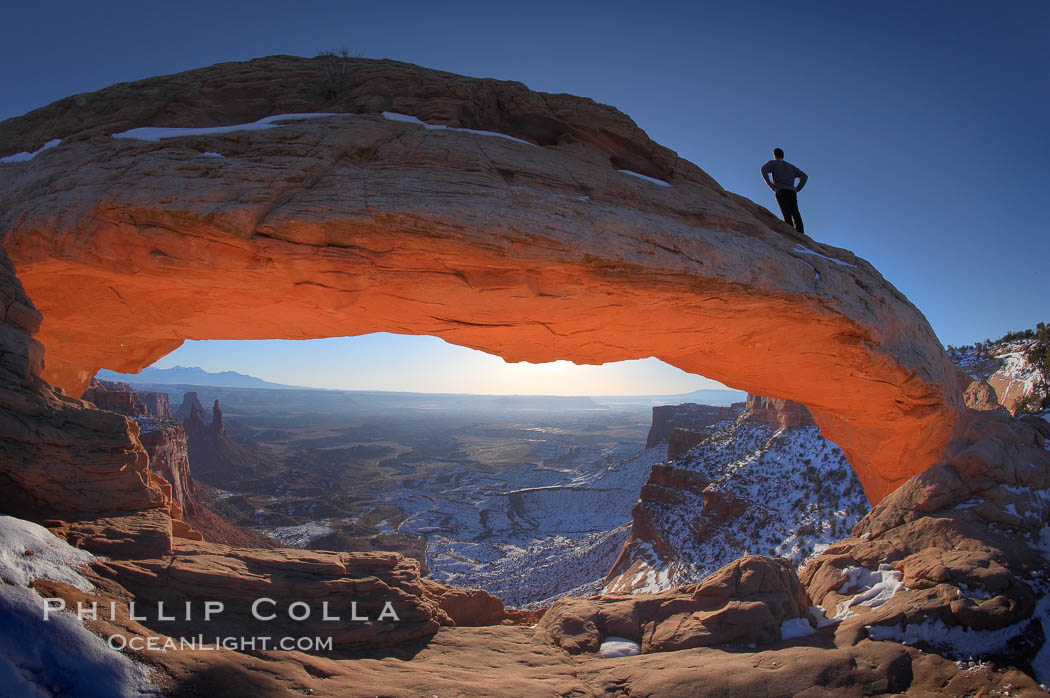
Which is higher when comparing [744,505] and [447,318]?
[447,318]

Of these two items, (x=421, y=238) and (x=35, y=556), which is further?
(x=421, y=238)

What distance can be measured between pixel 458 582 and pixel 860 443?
2926 centimetres

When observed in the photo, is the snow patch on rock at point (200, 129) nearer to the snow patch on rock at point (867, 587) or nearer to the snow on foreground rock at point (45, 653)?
the snow on foreground rock at point (45, 653)

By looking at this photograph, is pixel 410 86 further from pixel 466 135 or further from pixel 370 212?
pixel 370 212

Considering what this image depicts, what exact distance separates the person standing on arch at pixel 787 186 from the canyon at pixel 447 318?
1278 mm

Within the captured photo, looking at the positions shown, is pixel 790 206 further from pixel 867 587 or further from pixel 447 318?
pixel 447 318

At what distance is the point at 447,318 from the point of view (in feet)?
28.9

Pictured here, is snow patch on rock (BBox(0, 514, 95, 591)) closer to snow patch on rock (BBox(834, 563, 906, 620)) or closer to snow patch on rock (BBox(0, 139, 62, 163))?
snow patch on rock (BBox(0, 139, 62, 163))

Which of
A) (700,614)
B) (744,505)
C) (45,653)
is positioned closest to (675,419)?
(744,505)

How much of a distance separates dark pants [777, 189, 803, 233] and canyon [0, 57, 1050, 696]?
1116 mm

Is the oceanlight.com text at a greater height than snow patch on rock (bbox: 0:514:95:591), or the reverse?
snow patch on rock (bbox: 0:514:95:591)

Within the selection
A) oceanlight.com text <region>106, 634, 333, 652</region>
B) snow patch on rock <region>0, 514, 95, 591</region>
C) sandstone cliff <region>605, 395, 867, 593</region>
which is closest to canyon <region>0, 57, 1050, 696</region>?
snow patch on rock <region>0, 514, 95, 591</region>

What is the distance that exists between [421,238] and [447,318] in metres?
2.40

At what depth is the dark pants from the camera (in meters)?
10.4
